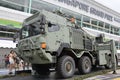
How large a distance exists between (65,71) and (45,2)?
11.2m

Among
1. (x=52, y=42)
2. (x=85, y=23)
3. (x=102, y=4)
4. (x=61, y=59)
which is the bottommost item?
(x=61, y=59)

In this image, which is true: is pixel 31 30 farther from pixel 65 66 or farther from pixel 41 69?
pixel 41 69

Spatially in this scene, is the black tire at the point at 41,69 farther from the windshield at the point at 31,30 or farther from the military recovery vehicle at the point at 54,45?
the windshield at the point at 31,30

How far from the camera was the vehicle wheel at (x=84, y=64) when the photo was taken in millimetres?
9172

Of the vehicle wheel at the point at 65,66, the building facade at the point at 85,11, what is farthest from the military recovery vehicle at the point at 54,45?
the building facade at the point at 85,11

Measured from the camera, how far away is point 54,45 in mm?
7887

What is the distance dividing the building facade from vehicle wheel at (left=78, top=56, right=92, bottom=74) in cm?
431

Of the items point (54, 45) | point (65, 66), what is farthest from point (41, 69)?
point (54, 45)

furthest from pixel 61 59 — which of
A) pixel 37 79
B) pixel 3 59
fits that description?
pixel 3 59

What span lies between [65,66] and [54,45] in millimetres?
1123

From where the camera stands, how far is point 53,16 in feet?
27.1

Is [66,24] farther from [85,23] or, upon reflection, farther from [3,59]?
[85,23]

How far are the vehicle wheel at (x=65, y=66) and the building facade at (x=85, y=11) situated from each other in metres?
4.97

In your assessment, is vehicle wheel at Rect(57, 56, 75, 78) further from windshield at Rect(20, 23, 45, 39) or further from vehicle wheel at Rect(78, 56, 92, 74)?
windshield at Rect(20, 23, 45, 39)
